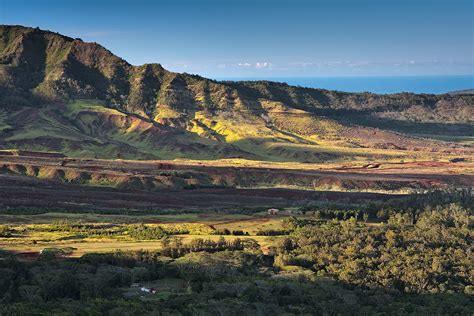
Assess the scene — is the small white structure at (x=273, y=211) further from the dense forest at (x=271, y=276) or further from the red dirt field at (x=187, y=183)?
the dense forest at (x=271, y=276)

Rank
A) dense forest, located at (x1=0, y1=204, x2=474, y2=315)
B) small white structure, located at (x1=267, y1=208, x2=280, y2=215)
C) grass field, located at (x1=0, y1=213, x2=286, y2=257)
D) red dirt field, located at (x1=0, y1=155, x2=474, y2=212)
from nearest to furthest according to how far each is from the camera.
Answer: dense forest, located at (x1=0, y1=204, x2=474, y2=315) < grass field, located at (x1=0, y1=213, x2=286, y2=257) < small white structure, located at (x1=267, y1=208, x2=280, y2=215) < red dirt field, located at (x1=0, y1=155, x2=474, y2=212)

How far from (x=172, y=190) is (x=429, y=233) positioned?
63.4 metres

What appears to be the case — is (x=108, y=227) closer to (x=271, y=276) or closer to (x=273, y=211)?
(x=273, y=211)

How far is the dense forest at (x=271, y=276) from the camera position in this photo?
55828mm

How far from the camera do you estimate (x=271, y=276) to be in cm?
6969

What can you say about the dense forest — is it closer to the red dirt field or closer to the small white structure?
the small white structure

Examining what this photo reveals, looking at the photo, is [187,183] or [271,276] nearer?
[271,276]

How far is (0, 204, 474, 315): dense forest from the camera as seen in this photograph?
55.8 meters

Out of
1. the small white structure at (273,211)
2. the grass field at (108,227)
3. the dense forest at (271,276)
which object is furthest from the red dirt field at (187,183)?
the dense forest at (271,276)

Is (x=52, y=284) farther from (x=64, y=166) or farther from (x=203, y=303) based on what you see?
(x=64, y=166)

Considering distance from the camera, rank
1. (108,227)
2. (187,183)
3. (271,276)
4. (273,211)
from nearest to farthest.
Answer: (271,276), (108,227), (273,211), (187,183)

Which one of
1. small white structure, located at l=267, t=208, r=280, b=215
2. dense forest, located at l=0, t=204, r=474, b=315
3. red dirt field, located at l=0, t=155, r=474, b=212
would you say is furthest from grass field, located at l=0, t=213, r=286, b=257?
red dirt field, located at l=0, t=155, r=474, b=212

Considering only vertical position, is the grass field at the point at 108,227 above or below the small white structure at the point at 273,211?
above

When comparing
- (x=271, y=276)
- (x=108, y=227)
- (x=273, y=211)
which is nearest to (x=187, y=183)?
(x=273, y=211)
